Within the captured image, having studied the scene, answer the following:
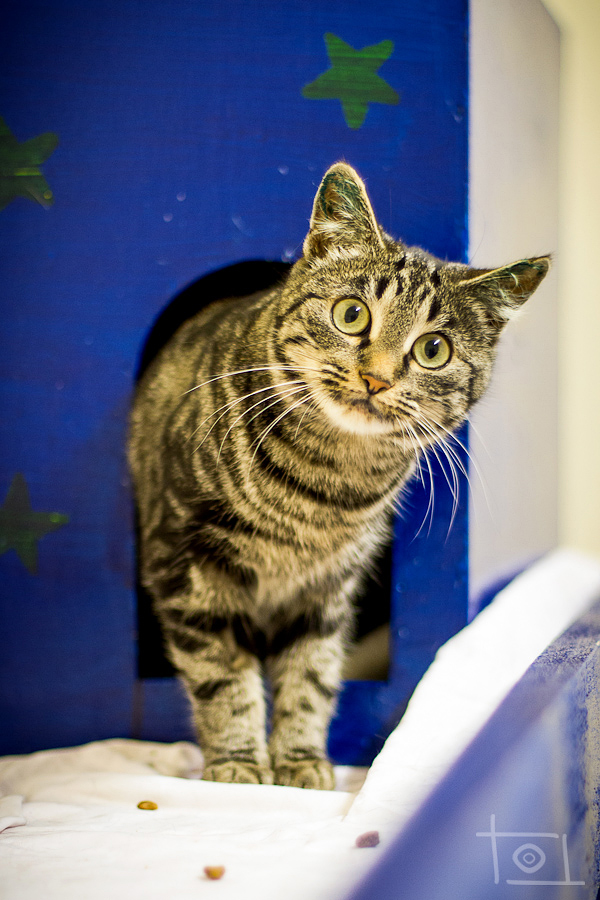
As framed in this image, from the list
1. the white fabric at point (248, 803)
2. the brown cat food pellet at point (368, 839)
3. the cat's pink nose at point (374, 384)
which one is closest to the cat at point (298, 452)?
the cat's pink nose at point (374, 384)

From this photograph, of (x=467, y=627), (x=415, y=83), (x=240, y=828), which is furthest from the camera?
(x=467, y=627)

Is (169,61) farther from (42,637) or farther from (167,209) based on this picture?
(42,637)

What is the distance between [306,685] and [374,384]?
541mm

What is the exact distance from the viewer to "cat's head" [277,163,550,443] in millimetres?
875

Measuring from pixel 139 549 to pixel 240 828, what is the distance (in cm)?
48

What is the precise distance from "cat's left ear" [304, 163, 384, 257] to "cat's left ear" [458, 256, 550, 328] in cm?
14

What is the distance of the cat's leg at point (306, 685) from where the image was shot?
106 cm

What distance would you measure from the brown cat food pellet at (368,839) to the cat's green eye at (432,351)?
1.84 ft

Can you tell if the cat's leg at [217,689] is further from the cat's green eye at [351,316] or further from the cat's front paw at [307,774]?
the cat's green eye at [351,316]

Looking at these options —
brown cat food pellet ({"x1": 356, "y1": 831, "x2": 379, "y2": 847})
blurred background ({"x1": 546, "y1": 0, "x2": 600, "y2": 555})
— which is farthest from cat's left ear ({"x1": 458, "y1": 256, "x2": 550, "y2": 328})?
brown cat food pellet ({"x1": 356, "y1": 831, "x2": 379, "y2": 847})

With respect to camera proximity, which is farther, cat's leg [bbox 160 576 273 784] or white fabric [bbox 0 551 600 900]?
cat's leg [bbox 160 576 273 784]

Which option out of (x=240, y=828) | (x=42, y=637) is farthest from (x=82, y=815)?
(x=42, y=637)

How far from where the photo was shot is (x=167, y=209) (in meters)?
1.06

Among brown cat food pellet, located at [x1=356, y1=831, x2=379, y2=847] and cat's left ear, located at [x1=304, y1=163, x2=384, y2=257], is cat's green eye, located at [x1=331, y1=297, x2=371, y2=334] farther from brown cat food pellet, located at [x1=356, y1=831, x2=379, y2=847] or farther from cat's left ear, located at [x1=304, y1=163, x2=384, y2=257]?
brown cat food pellet, located at [x1=356, y1=831, x2=379, y2=847]
